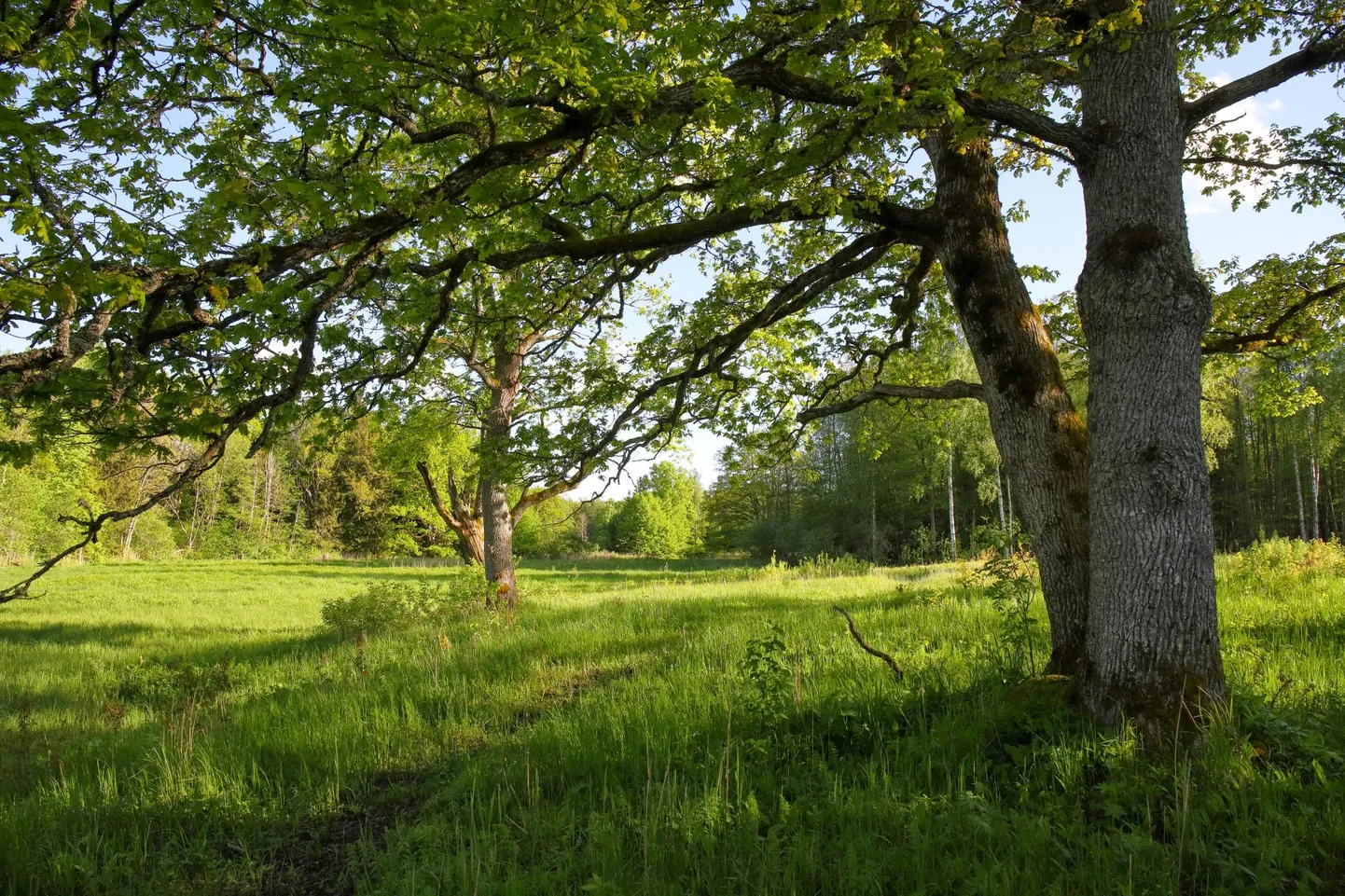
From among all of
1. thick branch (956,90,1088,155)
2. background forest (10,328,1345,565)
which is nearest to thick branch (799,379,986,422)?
thick branch (956,90,1088,155)

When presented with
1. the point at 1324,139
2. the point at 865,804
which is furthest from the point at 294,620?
the point at 1324,139

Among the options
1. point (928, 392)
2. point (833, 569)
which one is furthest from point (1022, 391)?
point (833, 569)

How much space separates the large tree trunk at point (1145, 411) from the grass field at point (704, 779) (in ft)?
1.33

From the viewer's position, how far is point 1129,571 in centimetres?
395

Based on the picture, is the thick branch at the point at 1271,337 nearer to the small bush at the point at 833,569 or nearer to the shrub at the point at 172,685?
the shrub at the point at 172,685

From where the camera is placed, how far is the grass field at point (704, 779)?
2988 mm

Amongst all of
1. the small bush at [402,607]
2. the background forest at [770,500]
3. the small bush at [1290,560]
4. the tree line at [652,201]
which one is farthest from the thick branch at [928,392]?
the small bush at [402,607]

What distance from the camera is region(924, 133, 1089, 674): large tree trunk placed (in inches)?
186

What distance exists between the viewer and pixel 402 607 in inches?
507

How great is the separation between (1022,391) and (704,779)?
11.6 ft

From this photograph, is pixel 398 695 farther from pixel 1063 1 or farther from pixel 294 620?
pixel 294 620

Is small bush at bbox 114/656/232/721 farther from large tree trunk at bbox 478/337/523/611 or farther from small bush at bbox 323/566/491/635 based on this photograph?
large tree trunk at bbox 478/337/523/611

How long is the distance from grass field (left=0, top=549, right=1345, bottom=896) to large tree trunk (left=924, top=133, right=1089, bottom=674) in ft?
2.46

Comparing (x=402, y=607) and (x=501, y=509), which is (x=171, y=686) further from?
(x=501, y=509)
